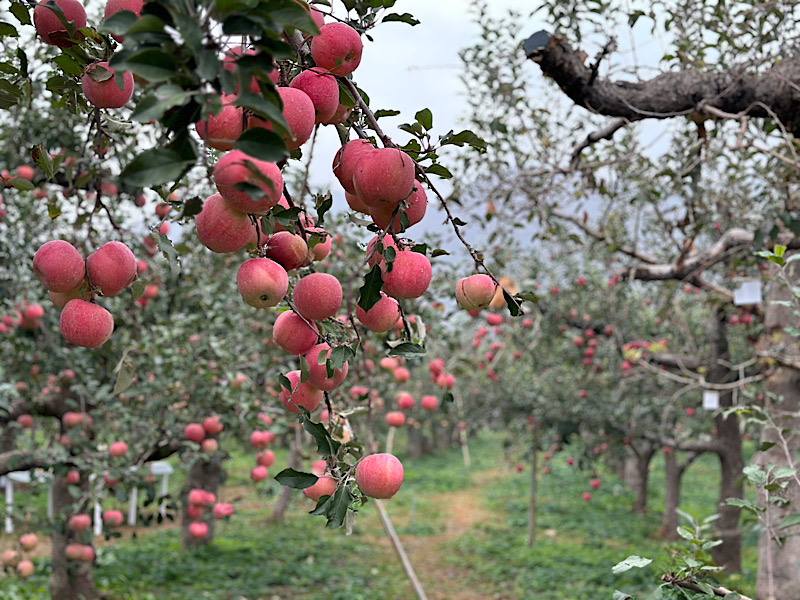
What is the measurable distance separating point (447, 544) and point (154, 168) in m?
9.42

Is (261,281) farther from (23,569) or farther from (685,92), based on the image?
(23,569)

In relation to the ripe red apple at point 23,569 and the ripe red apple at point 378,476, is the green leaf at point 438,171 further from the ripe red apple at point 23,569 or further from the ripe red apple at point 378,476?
the ripe red apple at point 23,569

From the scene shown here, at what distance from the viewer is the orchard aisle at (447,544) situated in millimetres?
7195

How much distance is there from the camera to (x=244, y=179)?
63 cm

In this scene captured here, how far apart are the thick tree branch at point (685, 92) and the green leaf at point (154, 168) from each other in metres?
1.89

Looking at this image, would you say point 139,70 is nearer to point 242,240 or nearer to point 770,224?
point 242,240

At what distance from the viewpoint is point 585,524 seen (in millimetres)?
10062

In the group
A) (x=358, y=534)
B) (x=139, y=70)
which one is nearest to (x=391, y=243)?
(x=139, y=70)

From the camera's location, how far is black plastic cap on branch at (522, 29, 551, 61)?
2072 millimetres

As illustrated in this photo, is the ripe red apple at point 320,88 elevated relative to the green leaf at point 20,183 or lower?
lower

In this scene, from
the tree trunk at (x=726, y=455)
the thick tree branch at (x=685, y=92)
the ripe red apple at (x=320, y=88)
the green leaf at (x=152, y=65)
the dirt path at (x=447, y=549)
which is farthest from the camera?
the dirt path at (x=447, y=549)

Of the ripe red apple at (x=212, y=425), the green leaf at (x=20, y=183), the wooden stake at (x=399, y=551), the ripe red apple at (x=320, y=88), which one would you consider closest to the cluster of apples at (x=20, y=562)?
the ripe red apple at (x=212, y=425)

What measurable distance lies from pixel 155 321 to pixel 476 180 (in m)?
2.60

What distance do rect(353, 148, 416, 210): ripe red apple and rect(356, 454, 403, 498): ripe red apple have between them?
395 millimetres
